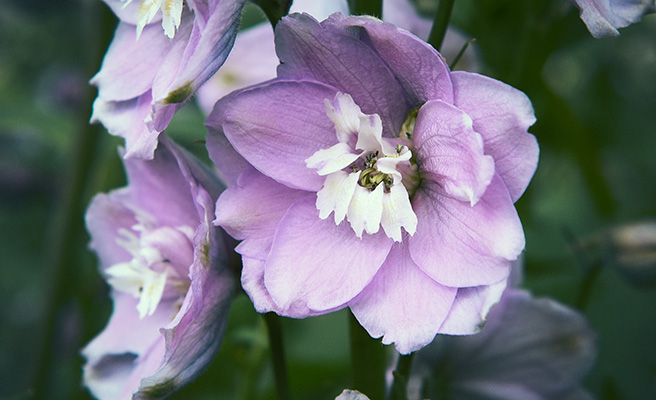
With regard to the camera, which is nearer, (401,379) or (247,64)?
(401,379)

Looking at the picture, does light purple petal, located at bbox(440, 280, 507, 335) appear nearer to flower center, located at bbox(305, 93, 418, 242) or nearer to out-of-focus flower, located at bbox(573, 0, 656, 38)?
flower center, located at bbox(305, 93, 418, 242)

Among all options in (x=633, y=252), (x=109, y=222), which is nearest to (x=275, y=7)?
(x=109, y=222)

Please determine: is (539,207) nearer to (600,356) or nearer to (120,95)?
(600,356)

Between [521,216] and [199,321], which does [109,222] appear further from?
[521,216]

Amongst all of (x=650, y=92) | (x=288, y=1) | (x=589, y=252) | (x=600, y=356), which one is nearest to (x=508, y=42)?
(x=589, y=252)

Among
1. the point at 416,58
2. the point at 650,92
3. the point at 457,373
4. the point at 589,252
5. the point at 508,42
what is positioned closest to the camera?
the point at 416,58

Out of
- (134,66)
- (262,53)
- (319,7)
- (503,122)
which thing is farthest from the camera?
(262,53)
